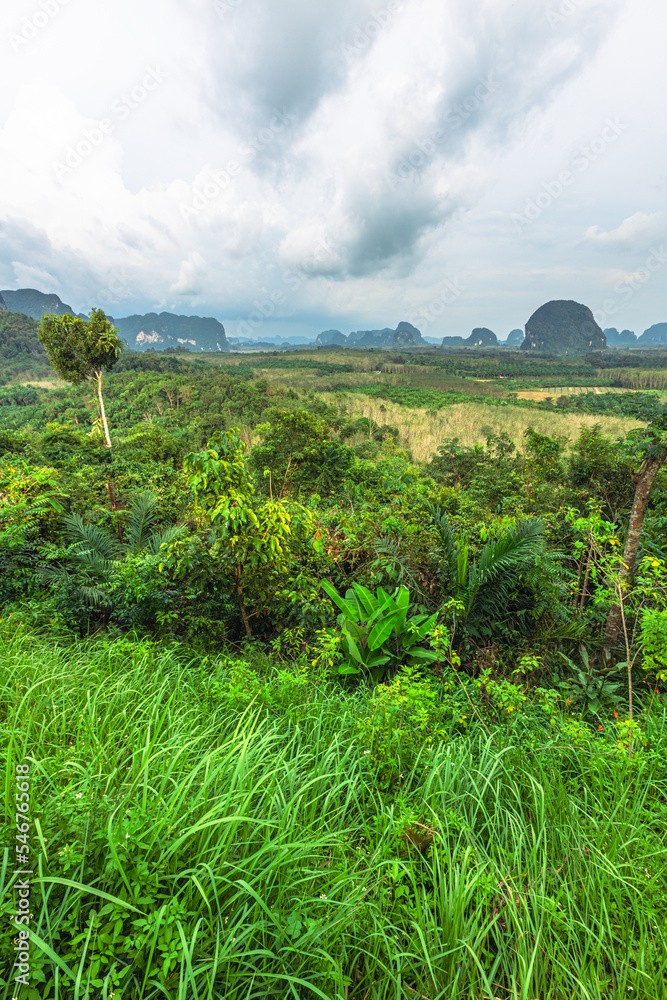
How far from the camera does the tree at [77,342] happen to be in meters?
13.5

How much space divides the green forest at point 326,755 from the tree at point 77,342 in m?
11.8

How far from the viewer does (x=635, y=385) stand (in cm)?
4750

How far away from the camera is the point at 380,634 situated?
2.66 metres

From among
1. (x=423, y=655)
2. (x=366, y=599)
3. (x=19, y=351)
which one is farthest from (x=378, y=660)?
(x=19, y=351)

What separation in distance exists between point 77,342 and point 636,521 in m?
17.1

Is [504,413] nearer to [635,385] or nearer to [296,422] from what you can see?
[296,422]

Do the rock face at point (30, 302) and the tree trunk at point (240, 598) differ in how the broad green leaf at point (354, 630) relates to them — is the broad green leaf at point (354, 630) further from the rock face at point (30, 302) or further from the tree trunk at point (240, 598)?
the rock face at point (30, 302)

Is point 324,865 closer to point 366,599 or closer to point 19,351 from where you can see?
point 366,599

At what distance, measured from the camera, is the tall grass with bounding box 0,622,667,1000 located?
0.97 meters

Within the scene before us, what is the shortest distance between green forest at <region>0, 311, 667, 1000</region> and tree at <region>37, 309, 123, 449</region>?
11.8 metres

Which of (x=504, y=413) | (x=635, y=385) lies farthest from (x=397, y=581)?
(x=635, y=385)

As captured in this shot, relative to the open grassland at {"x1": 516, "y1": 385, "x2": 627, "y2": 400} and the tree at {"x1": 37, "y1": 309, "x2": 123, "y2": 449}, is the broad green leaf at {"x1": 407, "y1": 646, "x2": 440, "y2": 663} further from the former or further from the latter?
the open grassland at {"x1": 516, "y1": 385, "x2": 627, "y2": 400}

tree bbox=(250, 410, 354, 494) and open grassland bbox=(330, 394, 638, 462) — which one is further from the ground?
tree bbox=(250, 410, 354, 494)

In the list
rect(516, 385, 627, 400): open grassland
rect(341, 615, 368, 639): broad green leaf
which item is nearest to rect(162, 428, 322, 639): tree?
rect(341, 615, 368, 639): broad green leaf
